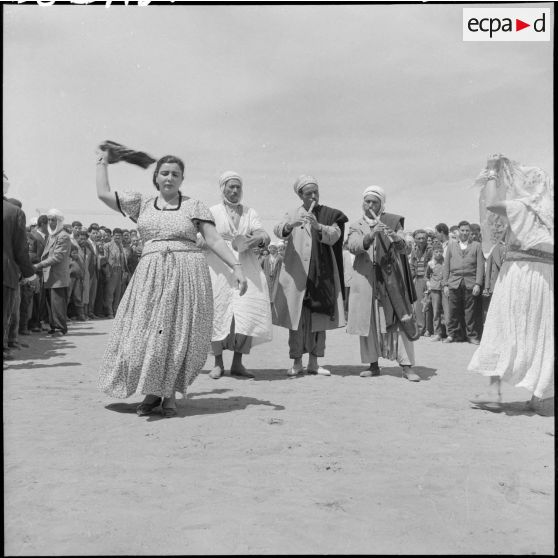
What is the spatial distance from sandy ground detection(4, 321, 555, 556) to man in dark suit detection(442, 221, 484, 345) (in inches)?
219

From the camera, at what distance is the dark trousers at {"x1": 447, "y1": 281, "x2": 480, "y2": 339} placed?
12.0 meters

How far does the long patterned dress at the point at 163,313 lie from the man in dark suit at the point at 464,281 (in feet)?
23.6

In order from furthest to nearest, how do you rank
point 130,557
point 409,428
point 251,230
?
point 251,230 < point 409,428 < point 130,557

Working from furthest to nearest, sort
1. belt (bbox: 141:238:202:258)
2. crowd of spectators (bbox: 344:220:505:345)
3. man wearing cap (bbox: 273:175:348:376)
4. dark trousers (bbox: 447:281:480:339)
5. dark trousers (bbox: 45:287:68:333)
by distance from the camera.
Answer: dark trousers (bbox: 447:281:480:339) → dark trousers (bbox: 45:287:68:333) → crowd of spectators (bbox: 344:220:505:345) → man wearing cap (bbox: 273:175:348:376) → belt (bbox: 141:238:202:258)

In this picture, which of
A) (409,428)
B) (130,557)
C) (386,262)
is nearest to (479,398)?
(409,428)

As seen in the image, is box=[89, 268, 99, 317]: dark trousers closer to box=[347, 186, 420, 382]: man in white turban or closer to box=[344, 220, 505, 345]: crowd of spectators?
box=[344, 220, 505, 345]: crowd of spectators

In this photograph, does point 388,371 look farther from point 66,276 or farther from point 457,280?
point 66,276

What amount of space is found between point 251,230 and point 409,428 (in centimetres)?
325

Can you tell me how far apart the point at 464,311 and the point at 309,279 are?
536 cm

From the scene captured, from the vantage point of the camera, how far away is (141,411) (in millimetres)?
5176

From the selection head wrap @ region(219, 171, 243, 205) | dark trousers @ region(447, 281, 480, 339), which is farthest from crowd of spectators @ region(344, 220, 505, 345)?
head wrap @ region(219, 171, 243, 205)

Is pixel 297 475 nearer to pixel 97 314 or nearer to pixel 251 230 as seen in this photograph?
pixel 251 230

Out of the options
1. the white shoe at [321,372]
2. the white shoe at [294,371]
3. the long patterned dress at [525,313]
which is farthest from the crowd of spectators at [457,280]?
the long patterned dress at [525,313]

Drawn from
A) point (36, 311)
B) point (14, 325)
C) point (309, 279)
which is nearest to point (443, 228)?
point (309, 279)
